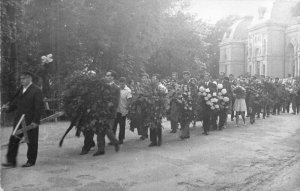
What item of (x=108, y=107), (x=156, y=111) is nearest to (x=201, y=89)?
(x=156, y=111)

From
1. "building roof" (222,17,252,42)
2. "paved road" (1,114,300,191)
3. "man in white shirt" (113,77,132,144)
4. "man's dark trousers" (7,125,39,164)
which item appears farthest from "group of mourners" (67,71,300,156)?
"building roof" (222,17,252,42)

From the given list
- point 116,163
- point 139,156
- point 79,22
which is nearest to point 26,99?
point 116,163

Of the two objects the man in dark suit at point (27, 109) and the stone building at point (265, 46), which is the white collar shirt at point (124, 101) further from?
the stone building at point (265, 46)

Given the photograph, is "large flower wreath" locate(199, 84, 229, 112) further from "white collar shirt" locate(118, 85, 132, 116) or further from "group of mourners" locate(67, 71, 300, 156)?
"white collar shirt" locate(118, 85, 132, 116)

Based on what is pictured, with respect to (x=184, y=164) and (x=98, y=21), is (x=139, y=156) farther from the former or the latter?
(x=98, y=21)

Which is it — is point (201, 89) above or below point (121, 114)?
above

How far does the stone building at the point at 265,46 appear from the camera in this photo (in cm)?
4256

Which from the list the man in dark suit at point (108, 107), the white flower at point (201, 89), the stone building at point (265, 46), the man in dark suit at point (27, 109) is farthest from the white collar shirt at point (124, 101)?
the stone building at point (265, 46)

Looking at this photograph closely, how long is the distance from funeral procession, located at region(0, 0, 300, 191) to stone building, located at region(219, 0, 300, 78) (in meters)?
16.4

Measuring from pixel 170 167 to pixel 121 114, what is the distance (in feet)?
11.0

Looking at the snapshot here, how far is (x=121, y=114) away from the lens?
37.0 ft

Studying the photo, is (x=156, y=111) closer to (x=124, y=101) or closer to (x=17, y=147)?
(x=124, y=101)

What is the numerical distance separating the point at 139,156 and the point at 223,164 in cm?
197

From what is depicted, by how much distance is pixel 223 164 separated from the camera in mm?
8695
